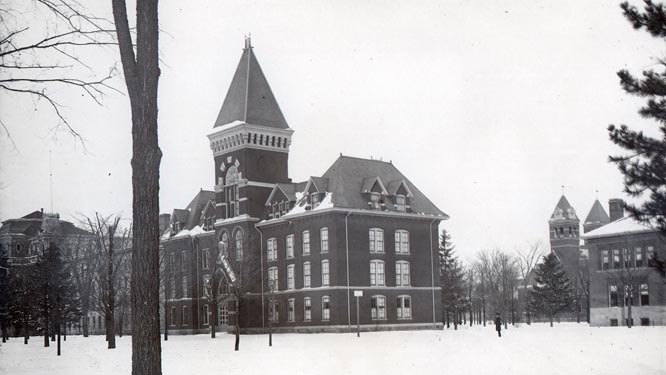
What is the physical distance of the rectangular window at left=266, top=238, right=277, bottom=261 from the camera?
62.2 meters

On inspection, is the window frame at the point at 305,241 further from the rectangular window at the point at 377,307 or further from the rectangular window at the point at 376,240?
the rectangular window at the point at 377,307

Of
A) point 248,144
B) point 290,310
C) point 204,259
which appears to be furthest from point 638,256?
point 204,259

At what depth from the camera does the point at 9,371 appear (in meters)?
24.7

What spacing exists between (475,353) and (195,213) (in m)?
49.7

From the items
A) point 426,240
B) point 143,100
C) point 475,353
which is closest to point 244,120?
point 426,240

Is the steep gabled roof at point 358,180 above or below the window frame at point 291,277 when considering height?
above

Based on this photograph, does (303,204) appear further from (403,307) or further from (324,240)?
(403,307)

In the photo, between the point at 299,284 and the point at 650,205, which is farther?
the point at 299,284

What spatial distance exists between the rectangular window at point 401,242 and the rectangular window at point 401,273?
905 millimetres

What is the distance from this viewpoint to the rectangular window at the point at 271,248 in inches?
2451

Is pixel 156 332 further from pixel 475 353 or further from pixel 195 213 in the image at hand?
pixel 195 213

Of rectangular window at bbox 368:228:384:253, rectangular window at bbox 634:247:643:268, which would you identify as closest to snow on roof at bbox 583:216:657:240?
rectangular window at bbox 634:247:643:268

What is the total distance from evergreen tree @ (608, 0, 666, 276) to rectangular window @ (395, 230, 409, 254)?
4228cm

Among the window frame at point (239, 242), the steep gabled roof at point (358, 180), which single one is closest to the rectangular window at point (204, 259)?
the window frame at point (239, 242)
